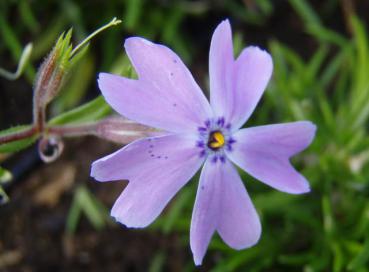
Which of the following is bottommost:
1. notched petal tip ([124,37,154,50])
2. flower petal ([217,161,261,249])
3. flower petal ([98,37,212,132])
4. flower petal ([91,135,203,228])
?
flower petal ([217,161,261,249])

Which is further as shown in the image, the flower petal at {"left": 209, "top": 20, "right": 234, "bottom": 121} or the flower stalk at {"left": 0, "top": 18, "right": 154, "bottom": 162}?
the flower stalk at {"left": 0, "top": 18, "right": 154, "bottom": 162}

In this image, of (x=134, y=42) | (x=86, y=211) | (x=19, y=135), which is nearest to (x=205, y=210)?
(x=134, y=42)

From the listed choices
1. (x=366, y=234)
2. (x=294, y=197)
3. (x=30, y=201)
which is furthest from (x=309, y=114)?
(x=30, y=201)

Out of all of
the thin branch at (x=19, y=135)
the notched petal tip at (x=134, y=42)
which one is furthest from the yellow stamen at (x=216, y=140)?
the thin branch at (x=19, y=135)

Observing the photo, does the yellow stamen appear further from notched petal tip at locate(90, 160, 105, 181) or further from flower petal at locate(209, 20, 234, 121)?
notched petal tip at locate(90, 160, 105, 181)

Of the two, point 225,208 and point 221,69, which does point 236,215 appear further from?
point 221,69

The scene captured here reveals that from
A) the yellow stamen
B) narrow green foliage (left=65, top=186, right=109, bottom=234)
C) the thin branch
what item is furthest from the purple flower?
narrow green foliage (left=65, top=186, right=109, bottom=234)

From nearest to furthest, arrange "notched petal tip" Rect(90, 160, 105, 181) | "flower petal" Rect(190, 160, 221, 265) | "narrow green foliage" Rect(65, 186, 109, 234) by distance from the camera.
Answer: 1. "notched petal tip" Rect(90, 160, 105, 181)
2. "flower petal" Rect(190, 160, 221, 265)
3. "narrow green foliage" Rect(65, 186, 109, 234)
